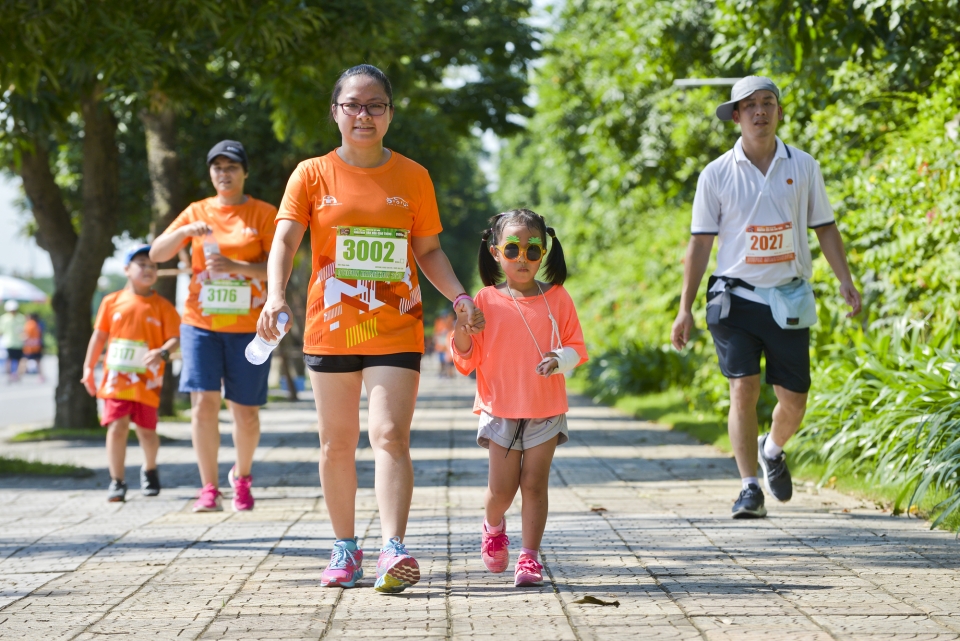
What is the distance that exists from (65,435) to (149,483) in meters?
5.61

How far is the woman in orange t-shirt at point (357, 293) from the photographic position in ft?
15.0

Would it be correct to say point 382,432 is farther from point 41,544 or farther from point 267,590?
point 41,544

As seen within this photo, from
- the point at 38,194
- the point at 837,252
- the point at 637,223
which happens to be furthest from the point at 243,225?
the point at 637,223

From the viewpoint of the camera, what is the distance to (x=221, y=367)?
703 centimetres

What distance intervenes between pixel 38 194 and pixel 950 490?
10.6 meters

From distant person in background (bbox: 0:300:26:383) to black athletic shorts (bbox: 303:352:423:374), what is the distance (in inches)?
1083

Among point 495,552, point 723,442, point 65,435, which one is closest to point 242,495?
point 495,552

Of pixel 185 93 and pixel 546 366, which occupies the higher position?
pixel 185 93

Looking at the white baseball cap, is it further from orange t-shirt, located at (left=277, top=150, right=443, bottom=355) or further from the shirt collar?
orange t-shirt, located at (left=277, top=150, right=443, bottom=355)

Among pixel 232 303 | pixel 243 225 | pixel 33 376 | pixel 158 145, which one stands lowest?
pixel 33 376

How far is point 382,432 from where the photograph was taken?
15.0 ft

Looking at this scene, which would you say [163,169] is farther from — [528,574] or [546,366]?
[528,574]

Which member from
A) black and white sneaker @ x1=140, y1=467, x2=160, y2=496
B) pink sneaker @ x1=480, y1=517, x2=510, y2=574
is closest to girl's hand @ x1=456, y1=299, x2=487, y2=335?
pink sneaker @ x1=480, y1=517, x2=510, y2=574

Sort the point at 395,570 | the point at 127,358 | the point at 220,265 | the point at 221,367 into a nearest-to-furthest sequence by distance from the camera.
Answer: the point at 395,570 → the point at 220,265 → the point at 221,367 → the point at 127,358
